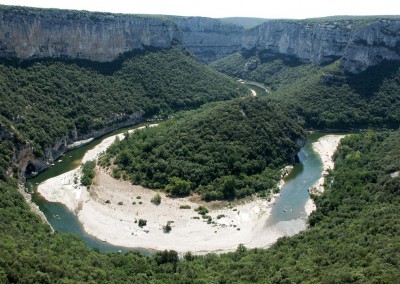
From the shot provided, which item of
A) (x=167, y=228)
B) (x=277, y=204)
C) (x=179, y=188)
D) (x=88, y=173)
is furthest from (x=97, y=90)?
(x=167, y=228)

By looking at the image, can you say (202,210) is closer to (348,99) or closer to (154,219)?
(154,219)

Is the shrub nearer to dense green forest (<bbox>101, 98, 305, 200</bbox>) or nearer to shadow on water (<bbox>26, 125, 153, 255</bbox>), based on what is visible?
dense green forest (<bbox>101, 98, 305, 200</bbox>)

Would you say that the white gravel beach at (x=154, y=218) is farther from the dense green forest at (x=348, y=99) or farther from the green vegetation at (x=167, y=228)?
the dense green forest at (x=348, y=99)

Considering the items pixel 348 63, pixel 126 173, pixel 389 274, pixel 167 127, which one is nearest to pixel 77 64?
pixel 167 127

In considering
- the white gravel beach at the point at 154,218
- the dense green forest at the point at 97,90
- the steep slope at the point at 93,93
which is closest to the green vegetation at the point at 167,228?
the white gravel beach at the point at 154,218

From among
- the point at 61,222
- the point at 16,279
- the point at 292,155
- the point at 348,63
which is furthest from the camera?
the point at 348,63

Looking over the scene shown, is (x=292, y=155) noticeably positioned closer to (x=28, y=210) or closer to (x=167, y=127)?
(x=167, y=127)

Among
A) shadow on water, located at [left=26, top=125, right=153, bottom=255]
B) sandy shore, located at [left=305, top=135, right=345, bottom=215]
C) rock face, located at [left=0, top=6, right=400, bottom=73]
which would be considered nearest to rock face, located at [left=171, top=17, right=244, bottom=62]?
rock face, located at [left=0, top=6, right=400, bottom=73]
